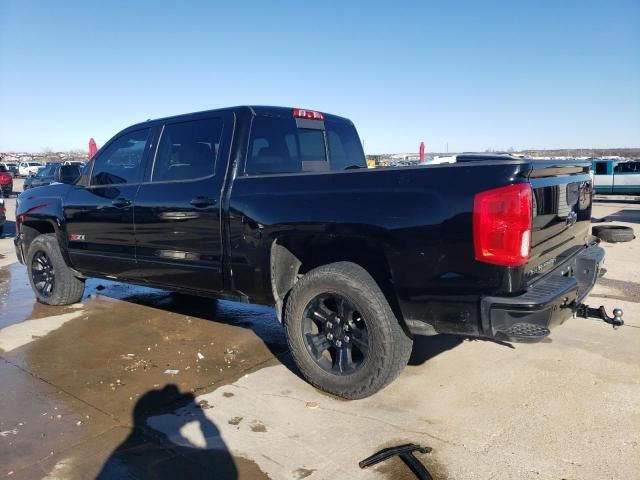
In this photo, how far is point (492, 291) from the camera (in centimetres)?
288

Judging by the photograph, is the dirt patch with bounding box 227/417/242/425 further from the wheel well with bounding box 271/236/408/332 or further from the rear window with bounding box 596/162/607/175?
the rear window with bounding box 596/162/607/175

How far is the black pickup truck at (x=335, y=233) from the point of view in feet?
9.48

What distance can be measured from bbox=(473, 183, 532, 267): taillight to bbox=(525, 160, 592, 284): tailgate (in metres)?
0.14

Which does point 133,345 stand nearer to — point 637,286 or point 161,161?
point 161,161

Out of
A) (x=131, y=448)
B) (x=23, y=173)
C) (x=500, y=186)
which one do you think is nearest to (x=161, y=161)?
(x=131, y=448)

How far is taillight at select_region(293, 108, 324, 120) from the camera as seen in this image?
4688 millimetres

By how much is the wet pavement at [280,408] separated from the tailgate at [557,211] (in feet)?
3.13

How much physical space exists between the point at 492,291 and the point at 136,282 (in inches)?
138

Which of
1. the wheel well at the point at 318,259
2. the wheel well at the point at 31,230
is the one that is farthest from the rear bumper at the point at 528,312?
the wheel well at the point at 31,230

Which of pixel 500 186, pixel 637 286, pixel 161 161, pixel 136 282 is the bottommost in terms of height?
pixel 637 286

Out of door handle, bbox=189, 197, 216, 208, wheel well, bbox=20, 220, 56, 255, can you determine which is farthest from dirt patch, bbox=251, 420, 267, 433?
wheel well, bbox=20, 220, 56, 255

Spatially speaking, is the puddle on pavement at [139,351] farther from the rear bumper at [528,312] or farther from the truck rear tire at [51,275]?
the rear bumper at [528,312]

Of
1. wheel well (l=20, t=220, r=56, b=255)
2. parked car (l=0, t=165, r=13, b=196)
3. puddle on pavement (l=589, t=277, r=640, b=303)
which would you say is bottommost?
puddle on pavement (l=589, t=277, r=640, b=303)

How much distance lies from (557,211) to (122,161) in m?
3.95
